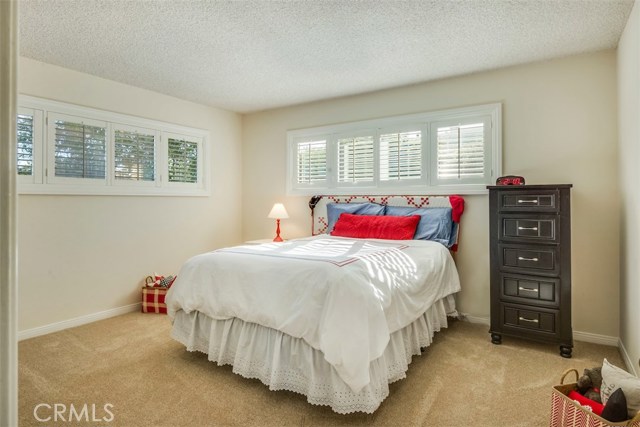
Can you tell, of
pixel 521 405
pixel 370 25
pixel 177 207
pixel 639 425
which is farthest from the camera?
pixel 177 207

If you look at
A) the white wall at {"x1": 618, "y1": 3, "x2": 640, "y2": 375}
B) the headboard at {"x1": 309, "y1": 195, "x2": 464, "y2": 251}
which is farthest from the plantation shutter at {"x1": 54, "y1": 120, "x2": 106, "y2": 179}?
the white wall at {"x1": 618, "y1": 3, "x2": 640, "y2": 375}

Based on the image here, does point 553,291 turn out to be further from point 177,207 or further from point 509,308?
point 177,207

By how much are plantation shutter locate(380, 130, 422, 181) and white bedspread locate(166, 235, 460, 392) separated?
46.2 inches

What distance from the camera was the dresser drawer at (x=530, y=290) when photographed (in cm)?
274

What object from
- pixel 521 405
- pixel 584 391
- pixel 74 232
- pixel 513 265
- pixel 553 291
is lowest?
pixel 521 405

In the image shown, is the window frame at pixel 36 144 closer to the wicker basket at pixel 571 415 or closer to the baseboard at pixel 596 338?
the wicker basket at pixel 571 415

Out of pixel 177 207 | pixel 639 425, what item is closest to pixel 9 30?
pixel 639 425

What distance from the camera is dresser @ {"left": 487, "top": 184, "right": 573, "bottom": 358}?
8.86ft

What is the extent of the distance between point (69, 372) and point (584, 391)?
10.0 feet

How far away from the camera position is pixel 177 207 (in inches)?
172

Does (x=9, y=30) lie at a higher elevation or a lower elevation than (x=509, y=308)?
higher

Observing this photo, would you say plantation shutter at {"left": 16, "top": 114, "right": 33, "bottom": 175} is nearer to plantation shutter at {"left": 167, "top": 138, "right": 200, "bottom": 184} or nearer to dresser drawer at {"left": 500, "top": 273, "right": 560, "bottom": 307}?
plantation shutter at {"left": 167, "top": 138, "right": 200, "bottom": 184}

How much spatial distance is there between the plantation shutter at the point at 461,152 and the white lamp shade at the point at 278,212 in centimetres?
193

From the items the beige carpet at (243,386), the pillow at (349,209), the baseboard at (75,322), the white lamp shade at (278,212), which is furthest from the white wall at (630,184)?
the baseboard at (75,322)
